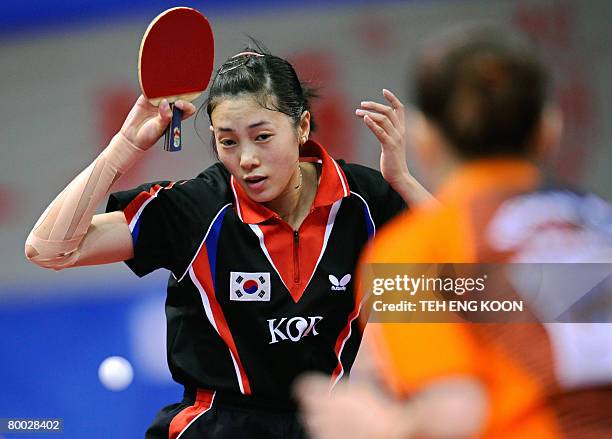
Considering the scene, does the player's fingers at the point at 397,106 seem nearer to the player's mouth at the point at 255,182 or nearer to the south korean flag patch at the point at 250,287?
the player's mouth at the point at 255,182

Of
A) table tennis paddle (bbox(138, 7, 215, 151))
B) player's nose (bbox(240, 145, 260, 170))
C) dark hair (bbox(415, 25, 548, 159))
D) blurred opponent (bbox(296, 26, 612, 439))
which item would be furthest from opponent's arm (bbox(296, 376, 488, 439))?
table tennis paddle (bbox(138, 7, 215, 151))

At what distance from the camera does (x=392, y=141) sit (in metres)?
2.20

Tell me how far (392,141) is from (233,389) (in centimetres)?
67

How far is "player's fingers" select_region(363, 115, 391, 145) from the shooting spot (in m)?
2.16

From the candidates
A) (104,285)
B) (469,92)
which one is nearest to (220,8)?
(104,285)

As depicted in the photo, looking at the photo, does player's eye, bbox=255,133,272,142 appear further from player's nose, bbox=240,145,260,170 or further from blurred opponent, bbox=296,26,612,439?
blurred opponent, bbox=296,26,612,439

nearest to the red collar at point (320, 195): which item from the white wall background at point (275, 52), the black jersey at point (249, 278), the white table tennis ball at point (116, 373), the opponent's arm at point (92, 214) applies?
the black jersey at point (249, 278)

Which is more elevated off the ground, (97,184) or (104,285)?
(97,184)

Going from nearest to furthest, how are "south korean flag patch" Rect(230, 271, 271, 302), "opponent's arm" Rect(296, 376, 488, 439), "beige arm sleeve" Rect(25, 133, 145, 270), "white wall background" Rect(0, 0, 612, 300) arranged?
"opponent's arm" Rect(296, 376, 488, 439)
"beige arm sleeve" Rect(25, 133, 145, 270)
"south korean flag patch" Rect(230, 271, 271, 302)
"white wall background" Rect(0, 0, 612, 300)

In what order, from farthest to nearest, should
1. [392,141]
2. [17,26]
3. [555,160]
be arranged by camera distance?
[17,26], [555,160], [392,141]

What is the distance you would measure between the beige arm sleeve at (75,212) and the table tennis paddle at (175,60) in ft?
0.36

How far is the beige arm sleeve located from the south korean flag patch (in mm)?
330

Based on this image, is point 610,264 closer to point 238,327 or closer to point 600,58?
point 238,327

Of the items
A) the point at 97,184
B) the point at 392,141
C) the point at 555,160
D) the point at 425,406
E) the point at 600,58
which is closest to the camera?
the point at 425,406
